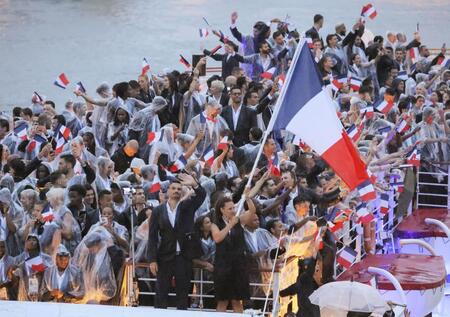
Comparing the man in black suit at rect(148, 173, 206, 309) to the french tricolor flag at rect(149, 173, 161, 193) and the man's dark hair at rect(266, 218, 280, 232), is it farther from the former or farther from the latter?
the french tricolor flag at rect(149, 173, 161, 193)

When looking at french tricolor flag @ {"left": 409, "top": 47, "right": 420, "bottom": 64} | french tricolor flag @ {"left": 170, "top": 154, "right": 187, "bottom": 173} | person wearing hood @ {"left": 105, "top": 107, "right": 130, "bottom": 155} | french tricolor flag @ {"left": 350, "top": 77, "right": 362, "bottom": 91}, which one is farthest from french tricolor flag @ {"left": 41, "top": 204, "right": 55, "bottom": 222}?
french tricolor flag @ {"left": 409, "top": 47, "right": 420, "bottom": 64}

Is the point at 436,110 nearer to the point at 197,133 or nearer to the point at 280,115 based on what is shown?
the point at 197,133

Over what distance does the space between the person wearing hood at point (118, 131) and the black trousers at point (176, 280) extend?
4699 millimetres

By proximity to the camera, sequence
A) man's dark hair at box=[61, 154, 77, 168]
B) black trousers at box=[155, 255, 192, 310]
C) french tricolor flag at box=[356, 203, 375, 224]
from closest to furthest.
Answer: black trousers at box=[155, 255, 192, 310], french tricolor flag at box=[356, 203, 375, 224], man's dark hair at box=[61, 154, 77, 168]

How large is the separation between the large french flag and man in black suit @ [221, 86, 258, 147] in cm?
527

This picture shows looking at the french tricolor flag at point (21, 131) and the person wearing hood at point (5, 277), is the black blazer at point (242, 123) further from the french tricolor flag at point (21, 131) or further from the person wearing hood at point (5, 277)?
the person wearing hood at point (5, 277)

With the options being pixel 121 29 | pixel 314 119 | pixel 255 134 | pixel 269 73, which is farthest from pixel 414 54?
pixel 121 29

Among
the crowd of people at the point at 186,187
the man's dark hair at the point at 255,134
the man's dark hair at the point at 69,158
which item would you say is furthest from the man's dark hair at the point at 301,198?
the man's dark hair at the point at 255,134

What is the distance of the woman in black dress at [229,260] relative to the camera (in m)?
12.2

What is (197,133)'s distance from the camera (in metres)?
16.4

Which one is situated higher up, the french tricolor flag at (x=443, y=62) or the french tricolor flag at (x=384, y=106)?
the french tricolor flag at (x=384, y=106)

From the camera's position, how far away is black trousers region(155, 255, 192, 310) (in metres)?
12.4

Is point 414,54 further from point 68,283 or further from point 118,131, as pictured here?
point 68,283

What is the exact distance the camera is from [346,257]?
12594mm
